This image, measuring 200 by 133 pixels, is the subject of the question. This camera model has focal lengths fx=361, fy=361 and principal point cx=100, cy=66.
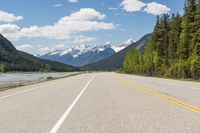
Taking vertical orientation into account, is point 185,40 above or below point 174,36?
below

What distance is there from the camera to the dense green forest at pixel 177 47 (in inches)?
2502

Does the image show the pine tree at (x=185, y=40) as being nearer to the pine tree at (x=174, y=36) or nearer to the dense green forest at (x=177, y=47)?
the dense green forest at (x=177, y=47)

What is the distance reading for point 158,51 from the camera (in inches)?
3875

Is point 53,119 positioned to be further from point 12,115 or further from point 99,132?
point 99,132

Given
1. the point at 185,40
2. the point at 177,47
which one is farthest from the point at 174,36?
the point at 185,40

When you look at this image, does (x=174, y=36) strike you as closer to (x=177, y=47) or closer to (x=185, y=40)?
(x=177, y=47)

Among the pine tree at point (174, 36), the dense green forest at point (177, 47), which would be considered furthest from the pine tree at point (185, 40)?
the pine tree at point (174, 36)

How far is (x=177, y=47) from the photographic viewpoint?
80938 mm

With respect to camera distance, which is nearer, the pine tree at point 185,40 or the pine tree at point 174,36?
the pine tree at point 185,40

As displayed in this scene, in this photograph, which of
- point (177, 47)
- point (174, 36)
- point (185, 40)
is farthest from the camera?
point (174, 36)

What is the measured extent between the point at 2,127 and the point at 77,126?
1893 mm

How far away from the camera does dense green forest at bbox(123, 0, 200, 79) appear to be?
6356cm

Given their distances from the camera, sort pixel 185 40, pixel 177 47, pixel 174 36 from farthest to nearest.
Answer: pixel 174 36, pixel 177 47, pixel 185 40

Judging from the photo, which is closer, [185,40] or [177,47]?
[185,40]
